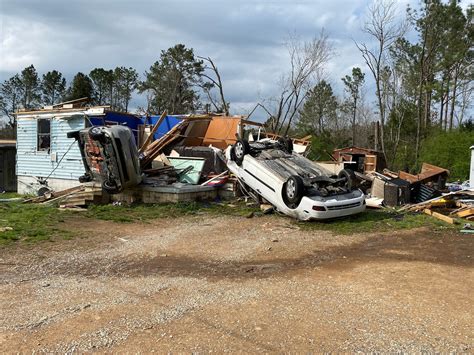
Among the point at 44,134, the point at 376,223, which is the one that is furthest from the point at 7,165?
the point at 376,223

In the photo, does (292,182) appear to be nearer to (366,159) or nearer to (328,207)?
(328,207)

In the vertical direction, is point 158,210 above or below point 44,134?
below

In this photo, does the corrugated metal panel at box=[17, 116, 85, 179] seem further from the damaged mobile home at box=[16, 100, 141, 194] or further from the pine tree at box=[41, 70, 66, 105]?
the pine tree at box=[41, 70, 66, 105]


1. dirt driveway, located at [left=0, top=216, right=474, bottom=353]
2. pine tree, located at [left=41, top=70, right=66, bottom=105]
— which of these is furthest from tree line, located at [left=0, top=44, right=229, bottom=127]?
dirt driveway, located at [left=0, top=216, right=474, bottom=353]

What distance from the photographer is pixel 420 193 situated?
1216cm

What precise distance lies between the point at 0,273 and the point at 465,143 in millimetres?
22127

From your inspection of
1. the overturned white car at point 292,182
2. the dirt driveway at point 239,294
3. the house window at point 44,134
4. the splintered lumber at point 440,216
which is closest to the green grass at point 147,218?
the splintered lumber at point 440,216

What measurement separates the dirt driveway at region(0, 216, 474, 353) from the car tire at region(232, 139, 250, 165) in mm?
3552

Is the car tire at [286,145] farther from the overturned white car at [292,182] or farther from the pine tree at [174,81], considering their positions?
the pine tree at [174,81]

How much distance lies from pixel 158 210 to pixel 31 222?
330 cm

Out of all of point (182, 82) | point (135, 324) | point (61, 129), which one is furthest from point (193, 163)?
point (182, 82)

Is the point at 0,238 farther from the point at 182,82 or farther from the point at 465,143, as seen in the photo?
the point at 182,82

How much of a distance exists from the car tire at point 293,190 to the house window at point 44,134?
1173cm

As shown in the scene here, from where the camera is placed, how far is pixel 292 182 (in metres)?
9.30
